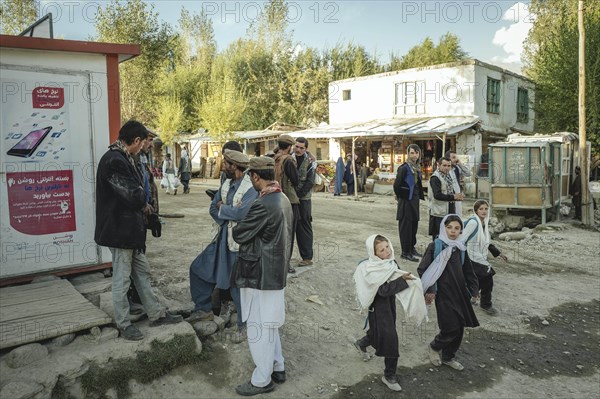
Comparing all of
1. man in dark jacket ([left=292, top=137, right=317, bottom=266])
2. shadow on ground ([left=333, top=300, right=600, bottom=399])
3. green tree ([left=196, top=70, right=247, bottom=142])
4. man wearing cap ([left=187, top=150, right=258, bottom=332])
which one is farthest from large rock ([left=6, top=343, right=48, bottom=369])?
green tree ([left=196, top=70, right=247, bottom=142])

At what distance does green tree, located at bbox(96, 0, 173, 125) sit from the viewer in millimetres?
26719

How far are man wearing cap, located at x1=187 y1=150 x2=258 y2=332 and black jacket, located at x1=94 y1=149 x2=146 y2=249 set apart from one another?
69cm

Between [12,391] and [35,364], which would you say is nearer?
[12,391]

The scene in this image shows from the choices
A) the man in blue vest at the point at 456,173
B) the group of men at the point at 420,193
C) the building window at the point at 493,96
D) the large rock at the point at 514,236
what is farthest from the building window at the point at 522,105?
the group of men at the point at 420,193

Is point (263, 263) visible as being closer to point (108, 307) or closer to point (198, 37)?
point (108, 307)

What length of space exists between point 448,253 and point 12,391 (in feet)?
11.1

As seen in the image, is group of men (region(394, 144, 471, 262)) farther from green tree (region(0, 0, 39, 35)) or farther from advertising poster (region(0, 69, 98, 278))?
green tree (region(0, 0, 39, 35))

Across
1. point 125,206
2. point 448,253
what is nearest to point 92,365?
point 125,206

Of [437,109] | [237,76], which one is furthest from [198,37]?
[437,109]

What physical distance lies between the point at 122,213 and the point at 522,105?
22608 mm

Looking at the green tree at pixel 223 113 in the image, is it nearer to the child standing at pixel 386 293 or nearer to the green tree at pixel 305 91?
the green tree at pixel 305 91

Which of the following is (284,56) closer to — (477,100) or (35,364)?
(477,100)

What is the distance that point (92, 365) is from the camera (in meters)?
3.32

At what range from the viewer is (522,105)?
22203mm
